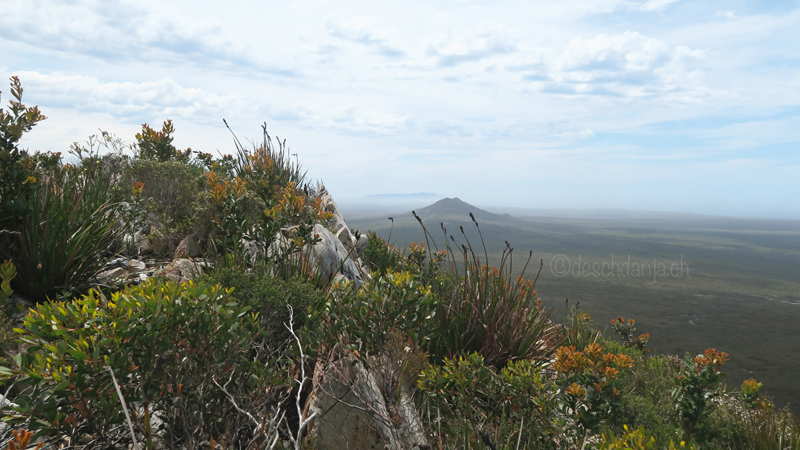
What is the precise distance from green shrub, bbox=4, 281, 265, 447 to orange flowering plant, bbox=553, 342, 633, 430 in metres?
2.29

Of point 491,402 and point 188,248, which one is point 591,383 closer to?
point 491,402

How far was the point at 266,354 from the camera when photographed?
3.47 metres

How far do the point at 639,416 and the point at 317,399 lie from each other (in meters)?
3.31

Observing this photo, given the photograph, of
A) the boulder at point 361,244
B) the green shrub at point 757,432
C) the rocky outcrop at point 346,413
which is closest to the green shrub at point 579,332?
the green shrub at point 757,432

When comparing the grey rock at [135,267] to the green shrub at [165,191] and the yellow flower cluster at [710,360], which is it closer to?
the green shrub at [165,191]

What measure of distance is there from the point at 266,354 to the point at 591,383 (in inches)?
104

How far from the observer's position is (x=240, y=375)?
2.76m

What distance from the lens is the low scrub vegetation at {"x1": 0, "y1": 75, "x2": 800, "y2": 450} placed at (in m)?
2.20

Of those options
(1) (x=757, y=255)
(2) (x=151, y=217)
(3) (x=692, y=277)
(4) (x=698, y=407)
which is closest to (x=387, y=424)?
(4) (x=698, y=407)

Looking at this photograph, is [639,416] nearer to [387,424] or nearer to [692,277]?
[387,424]

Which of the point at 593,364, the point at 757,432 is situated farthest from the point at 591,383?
the point at 757,432

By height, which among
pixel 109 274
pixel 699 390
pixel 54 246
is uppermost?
pixel 54 246

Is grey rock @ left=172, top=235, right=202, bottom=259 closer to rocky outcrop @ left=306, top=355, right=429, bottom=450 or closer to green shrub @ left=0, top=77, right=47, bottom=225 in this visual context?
green shrub @ left=0, top=77, right=47, bottom=225

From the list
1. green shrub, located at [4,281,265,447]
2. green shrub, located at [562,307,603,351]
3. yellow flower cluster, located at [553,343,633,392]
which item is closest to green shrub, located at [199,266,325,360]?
green shrub, located at [4,281,265,447]
